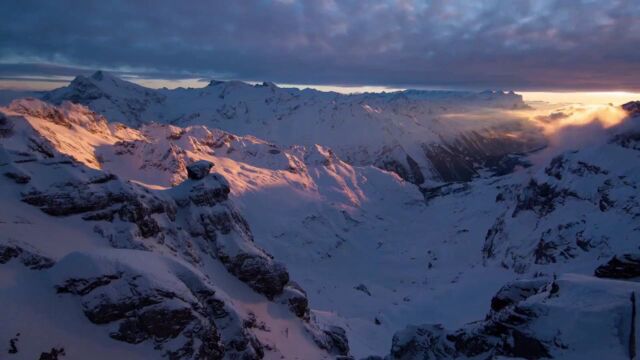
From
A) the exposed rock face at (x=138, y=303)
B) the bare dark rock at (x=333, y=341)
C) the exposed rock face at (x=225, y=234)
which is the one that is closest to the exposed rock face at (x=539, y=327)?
the exposed rock face at (x=138, y=303)

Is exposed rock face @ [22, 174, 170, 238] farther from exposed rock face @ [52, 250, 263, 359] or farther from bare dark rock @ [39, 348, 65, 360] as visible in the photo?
bare dark rock @ [39, 348, 65, 360]

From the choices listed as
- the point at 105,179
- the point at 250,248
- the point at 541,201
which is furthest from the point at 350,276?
the point at 105,179

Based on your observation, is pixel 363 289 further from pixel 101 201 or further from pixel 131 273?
pixel 131 273

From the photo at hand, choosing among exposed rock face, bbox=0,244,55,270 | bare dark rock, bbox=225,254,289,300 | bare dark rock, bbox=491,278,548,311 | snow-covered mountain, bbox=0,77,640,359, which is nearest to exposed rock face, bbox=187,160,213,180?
snow-covered mountain, bbox=0,77,640,359

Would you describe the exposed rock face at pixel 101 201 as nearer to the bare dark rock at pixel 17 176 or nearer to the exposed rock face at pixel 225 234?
the bare dark rock at pixel 17 176

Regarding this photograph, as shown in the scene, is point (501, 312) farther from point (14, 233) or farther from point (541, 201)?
point (541, 201)

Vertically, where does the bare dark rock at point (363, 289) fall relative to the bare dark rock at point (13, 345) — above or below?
below

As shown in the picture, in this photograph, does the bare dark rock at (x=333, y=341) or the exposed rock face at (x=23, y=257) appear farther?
the bare dark rock at (x=333, y=341)
